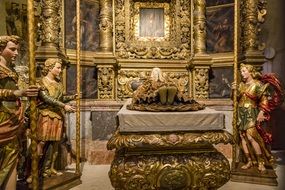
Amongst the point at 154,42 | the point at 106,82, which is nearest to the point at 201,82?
the point at 154,42

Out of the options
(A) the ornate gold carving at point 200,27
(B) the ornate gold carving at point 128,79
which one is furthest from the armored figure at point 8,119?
(A) the ornate gold carving at point 200,27

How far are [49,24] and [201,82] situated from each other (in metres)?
3.37

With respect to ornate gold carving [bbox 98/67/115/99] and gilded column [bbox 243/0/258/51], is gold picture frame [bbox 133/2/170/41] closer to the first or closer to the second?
ornate gold carving [bbox 98/67/115/99]

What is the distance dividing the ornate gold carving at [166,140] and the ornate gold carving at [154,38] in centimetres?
366

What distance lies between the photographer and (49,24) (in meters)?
5.62

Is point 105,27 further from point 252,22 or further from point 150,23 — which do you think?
point 252,22

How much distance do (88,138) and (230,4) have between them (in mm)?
4190

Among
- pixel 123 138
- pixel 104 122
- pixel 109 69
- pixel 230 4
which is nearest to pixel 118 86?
pixel 109 69

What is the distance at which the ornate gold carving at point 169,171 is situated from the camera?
11.2 feet

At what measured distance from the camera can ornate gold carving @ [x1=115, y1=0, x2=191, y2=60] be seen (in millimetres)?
6793

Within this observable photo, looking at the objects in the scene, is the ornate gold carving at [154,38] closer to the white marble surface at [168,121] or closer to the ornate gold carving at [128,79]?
the ornate gold carving at [128,79]

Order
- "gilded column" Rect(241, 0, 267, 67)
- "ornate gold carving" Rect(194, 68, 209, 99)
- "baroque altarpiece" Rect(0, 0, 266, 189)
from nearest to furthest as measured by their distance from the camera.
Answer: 1. "gilded column" Rect(241, 0, 267, 67)
2. "baroque altarpiece" Rect(0, 0, 266, 189)
3. "ornate gold carving" Rect(194, 68, 209, 99)

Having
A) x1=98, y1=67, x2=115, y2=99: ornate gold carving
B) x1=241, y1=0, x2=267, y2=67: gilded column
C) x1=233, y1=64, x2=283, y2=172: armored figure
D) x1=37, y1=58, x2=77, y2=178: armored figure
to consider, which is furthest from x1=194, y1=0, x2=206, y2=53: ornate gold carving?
x1=37, y1=58, x2=77, y2=178: armored figure

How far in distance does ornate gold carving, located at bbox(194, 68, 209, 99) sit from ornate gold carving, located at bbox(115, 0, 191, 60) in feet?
1.70
